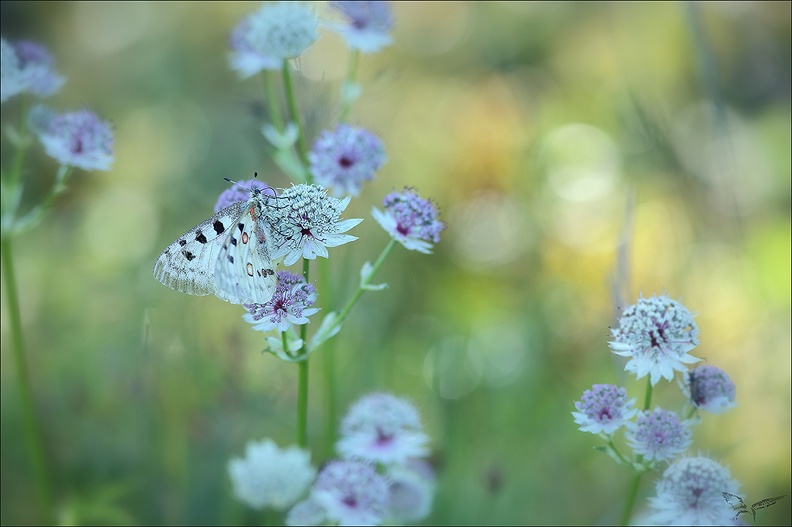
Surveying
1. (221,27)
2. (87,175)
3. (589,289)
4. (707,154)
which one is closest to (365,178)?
(589,289)

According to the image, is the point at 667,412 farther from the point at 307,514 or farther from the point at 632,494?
the point at 307,514

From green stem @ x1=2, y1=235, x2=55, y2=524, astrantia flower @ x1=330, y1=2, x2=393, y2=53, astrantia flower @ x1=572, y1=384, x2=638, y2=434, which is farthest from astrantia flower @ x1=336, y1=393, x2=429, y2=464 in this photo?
astrantia flower @ x1=330, y1=2, x2=393, y2=53

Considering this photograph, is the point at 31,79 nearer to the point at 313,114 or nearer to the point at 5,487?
the point at 313,114

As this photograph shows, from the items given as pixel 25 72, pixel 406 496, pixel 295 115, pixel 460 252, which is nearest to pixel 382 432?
pixel 406 496

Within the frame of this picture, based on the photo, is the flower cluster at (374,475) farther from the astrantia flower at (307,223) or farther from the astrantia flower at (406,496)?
the astrantia flower at (307,223)

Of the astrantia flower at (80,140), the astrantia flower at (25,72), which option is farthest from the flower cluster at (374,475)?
the astrantia flower at (25,72)
